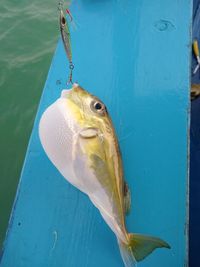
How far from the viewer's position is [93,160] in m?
1.20

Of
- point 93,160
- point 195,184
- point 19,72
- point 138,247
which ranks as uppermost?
point 19,72

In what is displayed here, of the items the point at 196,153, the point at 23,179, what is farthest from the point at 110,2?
the point at 23,179

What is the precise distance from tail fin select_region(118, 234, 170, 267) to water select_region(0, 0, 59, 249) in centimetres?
146

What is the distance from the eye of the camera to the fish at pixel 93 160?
119 cm

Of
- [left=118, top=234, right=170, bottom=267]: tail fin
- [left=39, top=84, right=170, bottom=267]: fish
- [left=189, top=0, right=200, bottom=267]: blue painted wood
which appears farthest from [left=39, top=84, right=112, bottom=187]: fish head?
[left=189, top=0, right=200, bottom=267]: blue painted wood

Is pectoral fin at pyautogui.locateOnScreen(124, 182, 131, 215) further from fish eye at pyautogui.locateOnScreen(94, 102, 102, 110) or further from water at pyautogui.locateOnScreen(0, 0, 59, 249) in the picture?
water at pyautogui.locateOnScreen(0, 0, 59, 249)

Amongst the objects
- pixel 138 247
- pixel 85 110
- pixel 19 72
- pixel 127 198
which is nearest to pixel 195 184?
pixel 127 198

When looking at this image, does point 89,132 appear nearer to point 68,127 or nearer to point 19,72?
point 68,127

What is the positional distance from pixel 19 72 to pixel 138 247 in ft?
9.60

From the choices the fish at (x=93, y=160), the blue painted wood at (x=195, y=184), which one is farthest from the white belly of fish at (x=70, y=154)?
the blue painted wood at (x=195, y=184)

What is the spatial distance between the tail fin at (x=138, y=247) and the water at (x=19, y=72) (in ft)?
4.79

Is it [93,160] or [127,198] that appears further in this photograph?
[127,198]

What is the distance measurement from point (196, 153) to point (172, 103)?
96 cm

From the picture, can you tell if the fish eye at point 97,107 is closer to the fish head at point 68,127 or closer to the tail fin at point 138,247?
the fish head at point 68,127
